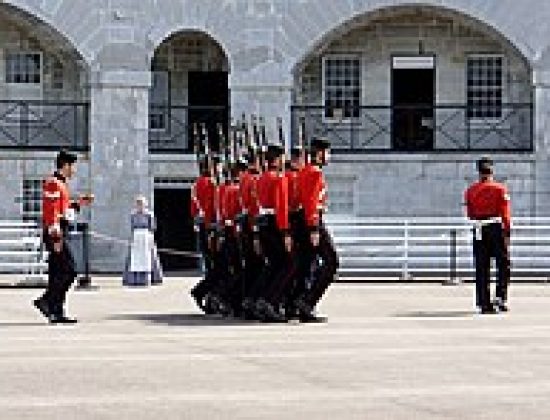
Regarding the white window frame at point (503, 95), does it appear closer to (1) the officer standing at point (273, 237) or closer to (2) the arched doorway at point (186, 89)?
(2) the arched doorway at point (186, 89)

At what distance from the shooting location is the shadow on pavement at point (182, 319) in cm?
2031

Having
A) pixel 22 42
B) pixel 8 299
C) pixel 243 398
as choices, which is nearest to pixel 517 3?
pixel 22 42

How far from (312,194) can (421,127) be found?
72.8 ft

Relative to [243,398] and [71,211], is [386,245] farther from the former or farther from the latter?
[243,398]

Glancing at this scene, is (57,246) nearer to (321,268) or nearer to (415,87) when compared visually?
(321,268)

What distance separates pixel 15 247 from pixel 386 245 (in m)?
7.98

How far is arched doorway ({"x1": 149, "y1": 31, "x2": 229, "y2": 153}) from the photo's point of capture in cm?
4184

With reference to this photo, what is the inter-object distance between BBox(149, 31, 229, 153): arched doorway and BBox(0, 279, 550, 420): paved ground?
19.0 m

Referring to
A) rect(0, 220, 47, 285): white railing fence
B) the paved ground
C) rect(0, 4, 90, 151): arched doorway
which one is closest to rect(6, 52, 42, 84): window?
rect(0, 4, 90, 151): arched doorway

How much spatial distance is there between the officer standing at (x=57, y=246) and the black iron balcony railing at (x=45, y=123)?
66.3ft

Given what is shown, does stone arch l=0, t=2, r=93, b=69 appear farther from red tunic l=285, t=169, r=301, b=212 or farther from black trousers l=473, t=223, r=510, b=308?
red tunic l=285, t=169, r=301, b=212

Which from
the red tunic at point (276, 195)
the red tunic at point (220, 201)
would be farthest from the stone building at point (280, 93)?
the red tunic at point (276, 195)

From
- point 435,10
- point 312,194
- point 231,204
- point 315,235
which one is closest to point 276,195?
point 312,194

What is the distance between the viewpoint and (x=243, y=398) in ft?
40.7
